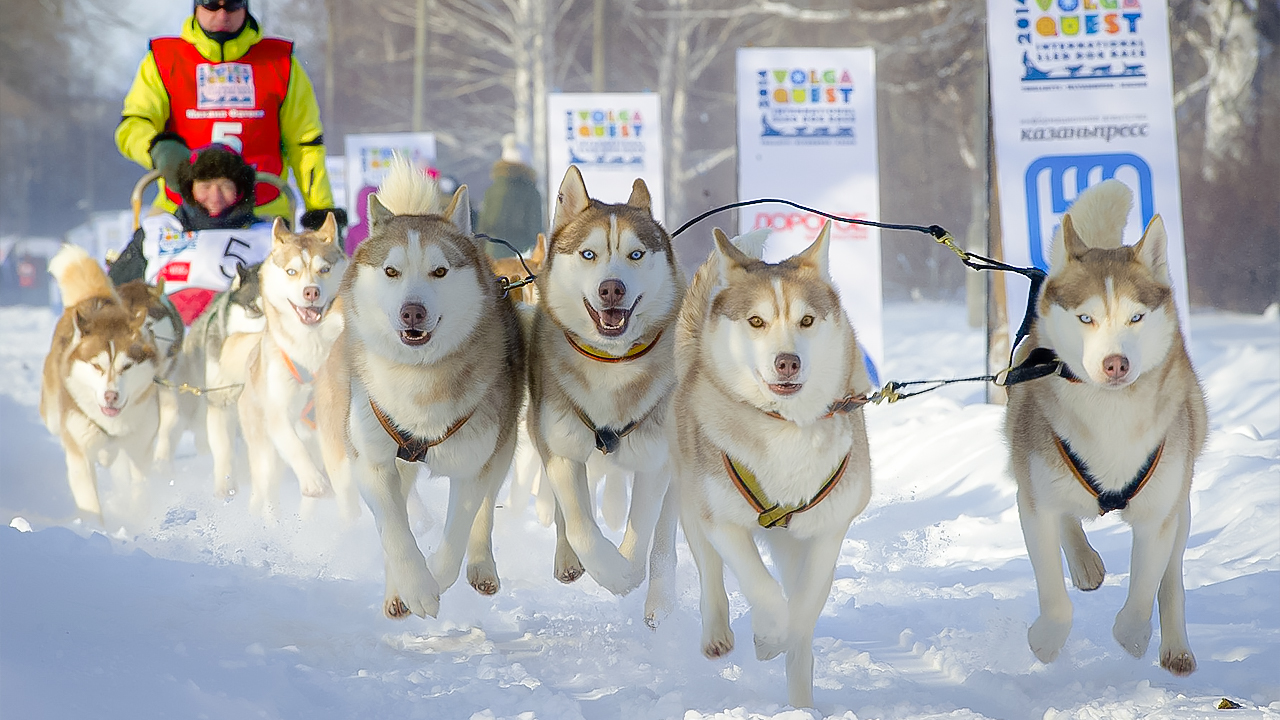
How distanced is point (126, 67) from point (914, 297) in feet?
75.5

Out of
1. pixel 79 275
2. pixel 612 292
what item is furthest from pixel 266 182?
pixel 612 292

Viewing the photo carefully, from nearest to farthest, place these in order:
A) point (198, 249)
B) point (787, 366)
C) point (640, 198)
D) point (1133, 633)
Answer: point (787, 366) → point (1133, 633) → point (640, 198) → point (198, 249)

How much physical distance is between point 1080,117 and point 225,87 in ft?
13.8

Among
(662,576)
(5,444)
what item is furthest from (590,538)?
(5,444)

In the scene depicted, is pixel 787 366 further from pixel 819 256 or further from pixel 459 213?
pixel 459 213

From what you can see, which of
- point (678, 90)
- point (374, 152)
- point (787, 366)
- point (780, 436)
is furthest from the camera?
point (678, 90)

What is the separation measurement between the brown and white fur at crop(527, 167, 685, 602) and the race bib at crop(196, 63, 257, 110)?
2.84 meters

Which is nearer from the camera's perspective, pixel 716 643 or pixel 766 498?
pixel 766 498

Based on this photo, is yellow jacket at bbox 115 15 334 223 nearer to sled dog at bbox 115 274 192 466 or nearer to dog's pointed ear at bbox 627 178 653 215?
sled dog at bbox 115 274 192 466

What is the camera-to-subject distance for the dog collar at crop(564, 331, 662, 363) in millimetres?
3279

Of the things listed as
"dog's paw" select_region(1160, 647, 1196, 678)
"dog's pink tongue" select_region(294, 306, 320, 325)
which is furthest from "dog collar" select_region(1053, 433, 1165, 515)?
"dog's pink tongue" select_region(294, 306, 320, 325)

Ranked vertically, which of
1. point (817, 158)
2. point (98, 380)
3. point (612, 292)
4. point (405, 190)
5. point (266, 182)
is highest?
point (817, 158)

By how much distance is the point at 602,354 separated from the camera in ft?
10.8

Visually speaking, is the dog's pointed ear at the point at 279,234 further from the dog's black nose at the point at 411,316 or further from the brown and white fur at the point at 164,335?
the dog's black nose at the point at 411,316
